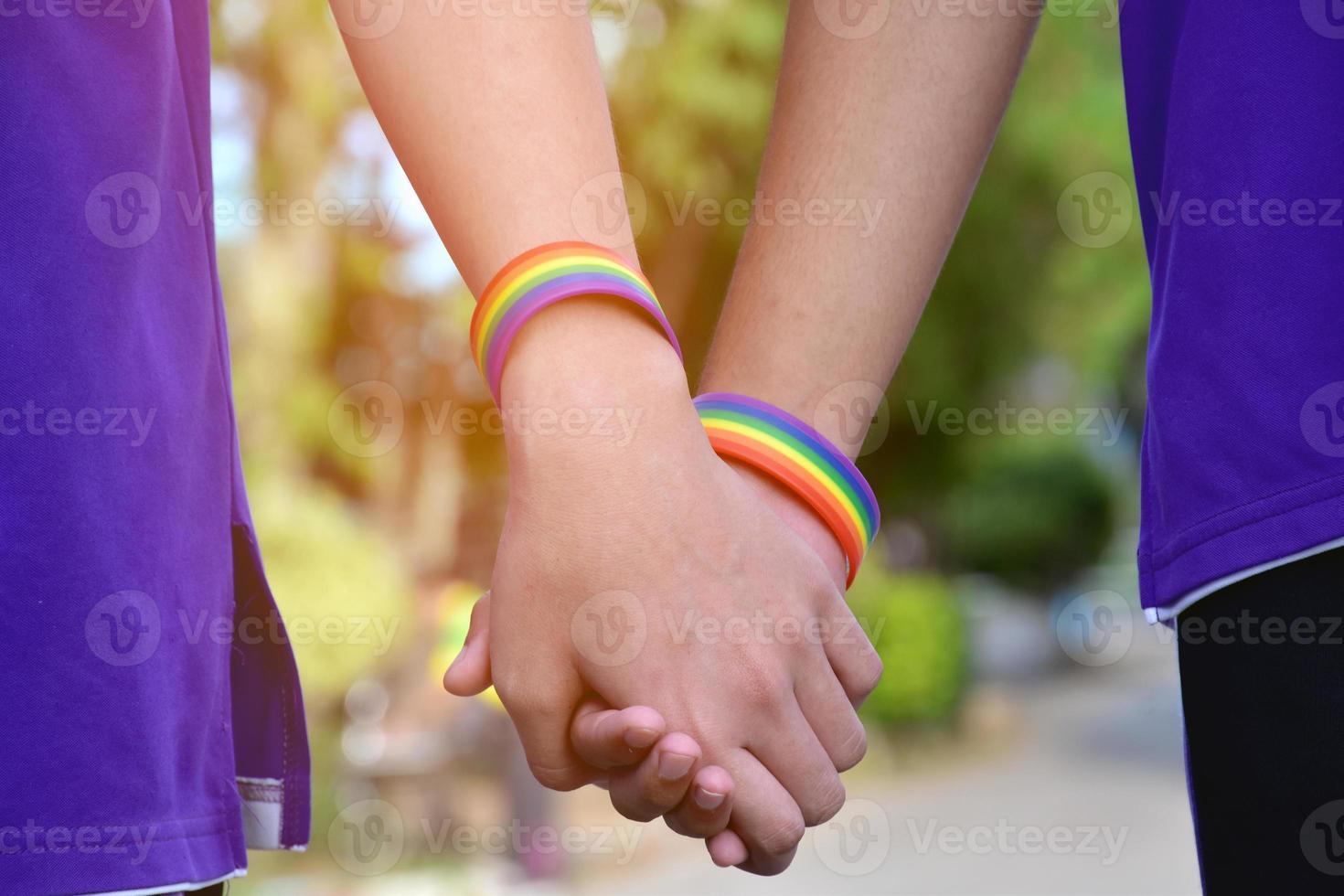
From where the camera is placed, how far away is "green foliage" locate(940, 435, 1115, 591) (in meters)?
14.5

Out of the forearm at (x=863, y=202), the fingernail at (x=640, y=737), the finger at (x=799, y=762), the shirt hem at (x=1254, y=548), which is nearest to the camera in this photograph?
the shirt hem at (x=1254, y=548)

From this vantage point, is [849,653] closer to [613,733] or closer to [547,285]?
[613,733]

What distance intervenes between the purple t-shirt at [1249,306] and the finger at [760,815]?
14.7 inches

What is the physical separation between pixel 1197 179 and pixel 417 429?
8.05 m

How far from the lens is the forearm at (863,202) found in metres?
1.27

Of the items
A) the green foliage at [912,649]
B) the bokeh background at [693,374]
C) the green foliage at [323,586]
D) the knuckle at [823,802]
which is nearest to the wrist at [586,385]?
the knuckle at [823,802]

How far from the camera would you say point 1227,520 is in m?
0.80

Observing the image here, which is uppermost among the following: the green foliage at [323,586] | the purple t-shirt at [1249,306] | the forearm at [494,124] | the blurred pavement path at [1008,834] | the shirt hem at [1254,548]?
the green foliage at [323,586]

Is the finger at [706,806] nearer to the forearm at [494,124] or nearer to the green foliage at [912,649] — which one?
the forearm at [494,124]

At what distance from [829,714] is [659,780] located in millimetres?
194

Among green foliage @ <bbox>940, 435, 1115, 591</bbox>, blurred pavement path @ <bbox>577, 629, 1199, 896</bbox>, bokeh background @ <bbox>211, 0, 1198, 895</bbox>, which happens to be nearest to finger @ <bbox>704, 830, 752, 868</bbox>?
bokeh background @ <bbox>211, 0, 1198, 895</bbox>

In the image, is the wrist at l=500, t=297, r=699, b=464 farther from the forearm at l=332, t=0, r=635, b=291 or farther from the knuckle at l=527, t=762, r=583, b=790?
the knuckle at l=527, t=762, r=583, b=790

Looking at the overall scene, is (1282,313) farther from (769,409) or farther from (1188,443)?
(769,409)

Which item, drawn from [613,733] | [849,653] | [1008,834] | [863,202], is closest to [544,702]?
[613,733]
